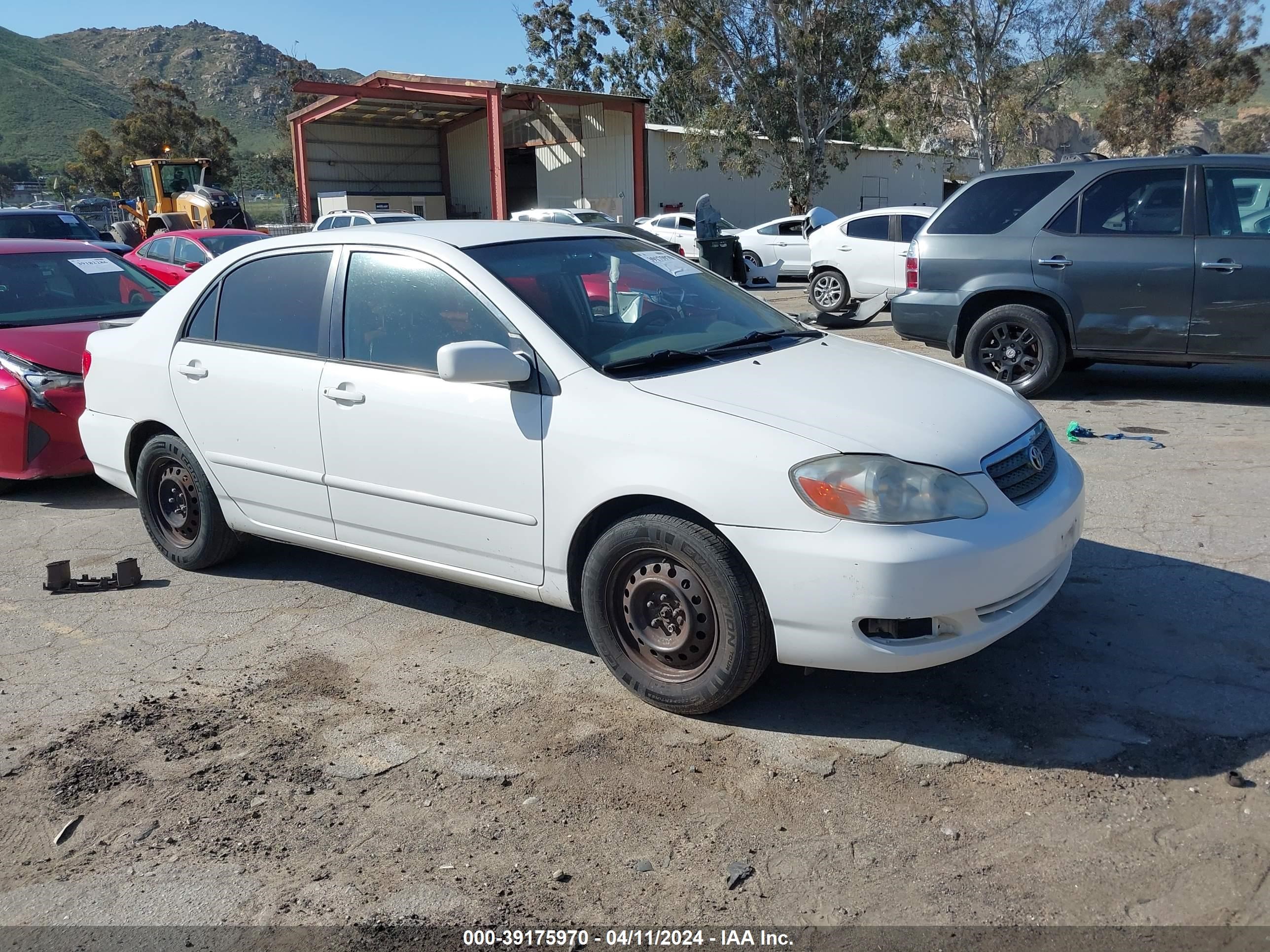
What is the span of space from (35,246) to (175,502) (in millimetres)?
3747

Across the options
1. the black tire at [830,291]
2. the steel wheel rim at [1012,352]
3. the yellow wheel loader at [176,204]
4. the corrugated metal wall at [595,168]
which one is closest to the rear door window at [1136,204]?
the steel wheel rim at [1012,352]

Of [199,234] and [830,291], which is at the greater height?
[199,234]

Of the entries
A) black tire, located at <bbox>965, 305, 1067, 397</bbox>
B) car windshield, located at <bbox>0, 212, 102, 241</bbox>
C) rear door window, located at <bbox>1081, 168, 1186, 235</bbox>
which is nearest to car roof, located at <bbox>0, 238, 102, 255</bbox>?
black tire, located at <bbox>965, 305, 1067, 397</bbox>

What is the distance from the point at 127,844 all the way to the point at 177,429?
7.98 feet

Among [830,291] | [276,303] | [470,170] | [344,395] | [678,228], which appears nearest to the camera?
[344,395]

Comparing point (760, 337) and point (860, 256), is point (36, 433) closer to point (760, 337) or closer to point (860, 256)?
point (760, 337)

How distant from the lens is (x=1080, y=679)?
12.6 ft

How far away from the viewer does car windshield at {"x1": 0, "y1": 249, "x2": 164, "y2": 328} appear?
7.38m

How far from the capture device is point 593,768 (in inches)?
135

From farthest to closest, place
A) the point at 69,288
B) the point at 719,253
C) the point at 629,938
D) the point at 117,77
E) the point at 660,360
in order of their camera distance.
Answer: the point at 117,77 < the point at 719,253 < the point at 69,288 < the point at 660,360 < the point at 629,938

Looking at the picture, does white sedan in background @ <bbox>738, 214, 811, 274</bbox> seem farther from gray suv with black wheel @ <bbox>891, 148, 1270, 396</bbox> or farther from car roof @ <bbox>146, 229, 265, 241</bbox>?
gray suv with black wheel @ <bbox>891, 148, 1270, 396</bbox>

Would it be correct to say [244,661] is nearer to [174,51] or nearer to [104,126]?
[104,126]

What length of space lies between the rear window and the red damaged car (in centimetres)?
617

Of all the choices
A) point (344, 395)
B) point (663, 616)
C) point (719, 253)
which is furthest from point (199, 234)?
point (663, 616)
